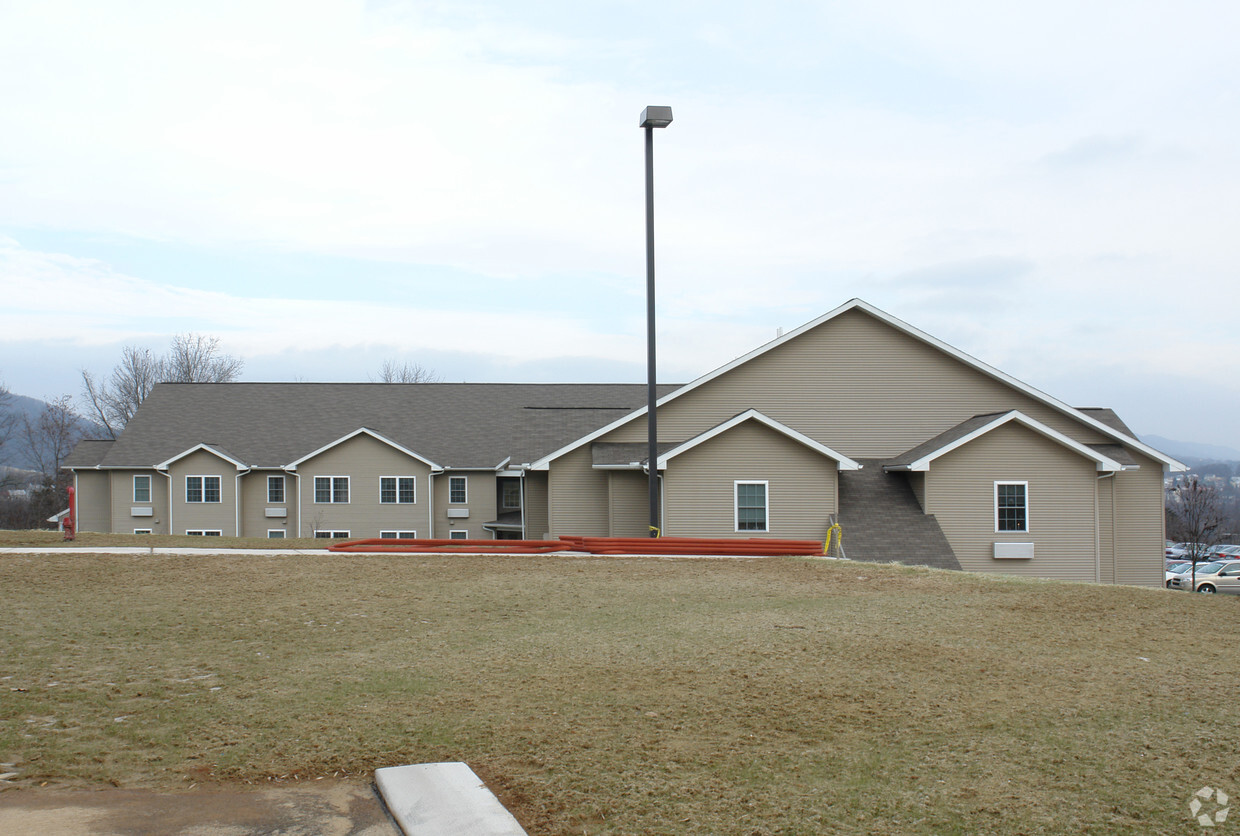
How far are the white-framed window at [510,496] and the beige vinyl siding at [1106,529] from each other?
67.6ft

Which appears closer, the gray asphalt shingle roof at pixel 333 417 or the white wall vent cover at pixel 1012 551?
the white wall vent cover at pixel 1012 551

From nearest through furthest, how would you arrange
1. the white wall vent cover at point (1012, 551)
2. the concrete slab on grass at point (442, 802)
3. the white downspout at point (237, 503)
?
the concrete slab on grass at point (442, 802) < the white wall vent cover at point (1012, 551) < the white downspout at point (237, 503)

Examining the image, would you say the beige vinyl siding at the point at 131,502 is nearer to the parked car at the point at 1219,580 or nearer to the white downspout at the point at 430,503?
the white downspout at the point at 430,503

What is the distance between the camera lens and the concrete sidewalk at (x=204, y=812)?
469 cm

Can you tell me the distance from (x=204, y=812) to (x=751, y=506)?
1847 centimetres

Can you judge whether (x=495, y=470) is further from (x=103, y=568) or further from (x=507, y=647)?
(x=507, y=647)

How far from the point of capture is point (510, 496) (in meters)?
36.8

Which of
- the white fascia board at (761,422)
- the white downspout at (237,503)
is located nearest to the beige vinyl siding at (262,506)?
the white downspout at (237,503)


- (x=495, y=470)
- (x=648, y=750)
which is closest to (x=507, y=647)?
(x=648, y=750)

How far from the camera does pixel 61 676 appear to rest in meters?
7.82

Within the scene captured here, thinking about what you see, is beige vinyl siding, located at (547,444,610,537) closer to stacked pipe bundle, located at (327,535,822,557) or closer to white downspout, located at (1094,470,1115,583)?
stacked pipe bundle, located at (327,535,822,557)

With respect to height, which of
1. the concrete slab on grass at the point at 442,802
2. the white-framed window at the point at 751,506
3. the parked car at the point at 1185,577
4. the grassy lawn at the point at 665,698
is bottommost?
the parked car at the point at 1185,577

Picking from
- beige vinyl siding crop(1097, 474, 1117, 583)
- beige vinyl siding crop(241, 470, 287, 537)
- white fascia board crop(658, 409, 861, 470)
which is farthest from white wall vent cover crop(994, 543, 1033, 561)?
beige vinyl siding crop(241, 470, 287, 537)

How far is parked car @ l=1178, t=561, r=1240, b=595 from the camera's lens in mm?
36031
